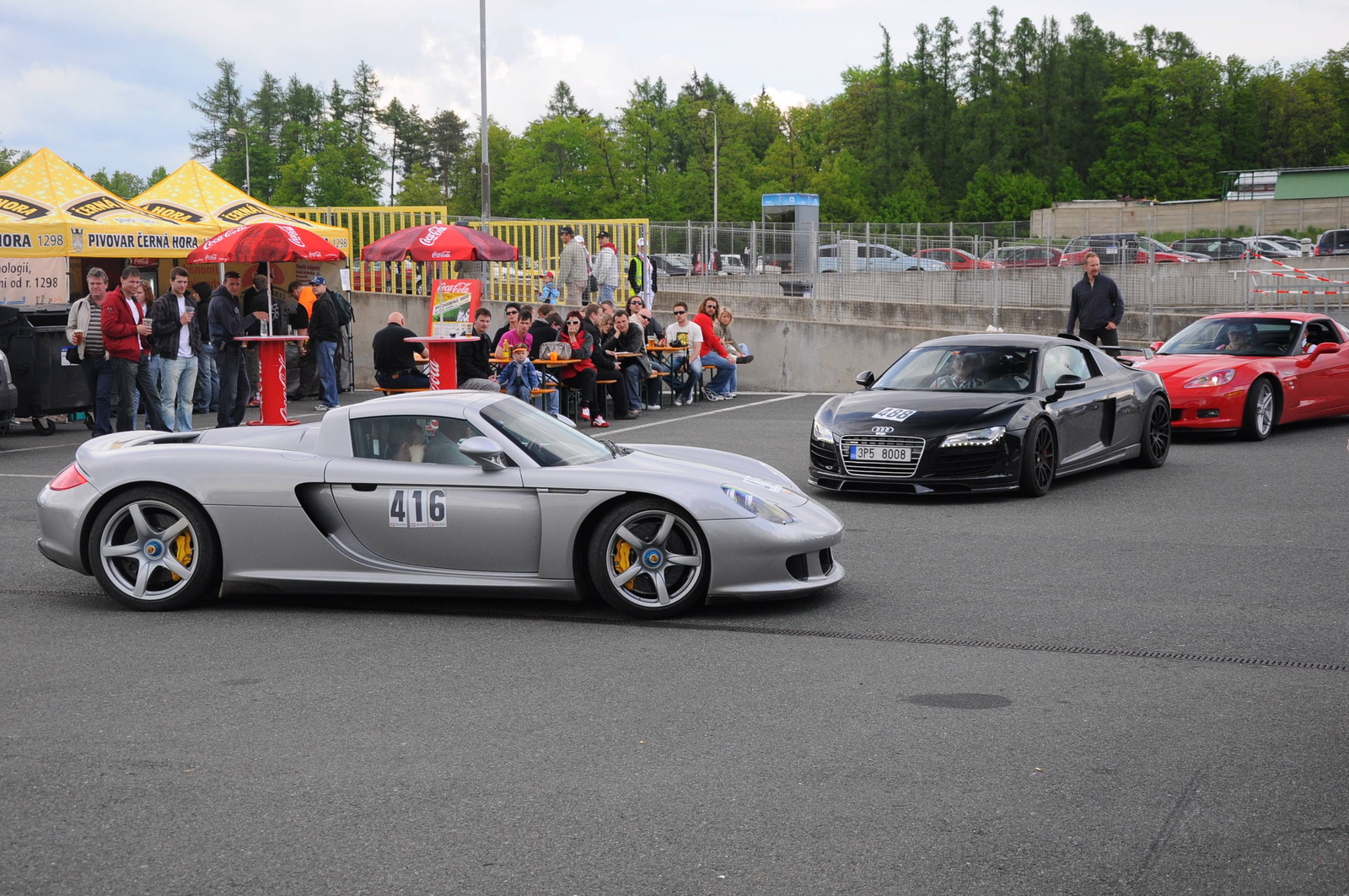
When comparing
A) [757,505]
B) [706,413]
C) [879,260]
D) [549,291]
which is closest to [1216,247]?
[879,260]

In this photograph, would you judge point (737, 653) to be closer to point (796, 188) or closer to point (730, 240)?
point (730, 240)

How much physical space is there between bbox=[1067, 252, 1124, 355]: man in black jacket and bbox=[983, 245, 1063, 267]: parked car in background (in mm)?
11647

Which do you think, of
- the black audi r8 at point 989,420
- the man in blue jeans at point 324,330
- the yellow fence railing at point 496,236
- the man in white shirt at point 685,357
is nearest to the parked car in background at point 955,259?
the yellow fence railing at point 496,236

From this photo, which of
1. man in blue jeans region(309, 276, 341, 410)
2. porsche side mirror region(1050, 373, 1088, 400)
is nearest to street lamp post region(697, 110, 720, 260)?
man in blue jeans region(309, 276, 341, 410)

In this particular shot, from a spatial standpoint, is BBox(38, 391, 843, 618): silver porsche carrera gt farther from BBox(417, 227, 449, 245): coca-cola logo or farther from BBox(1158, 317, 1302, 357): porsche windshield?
BBox(417, 227, 449, 245): coca-cola logo

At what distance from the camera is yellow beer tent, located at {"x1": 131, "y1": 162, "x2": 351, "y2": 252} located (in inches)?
843

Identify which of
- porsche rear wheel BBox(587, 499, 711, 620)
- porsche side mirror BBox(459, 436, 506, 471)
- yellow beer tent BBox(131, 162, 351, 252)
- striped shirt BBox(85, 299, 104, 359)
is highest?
yellow beer tent BBox(131, 162, 351, 252)

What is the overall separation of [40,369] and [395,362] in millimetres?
4176

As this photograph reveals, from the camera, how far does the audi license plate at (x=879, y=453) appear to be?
1027 centimetres

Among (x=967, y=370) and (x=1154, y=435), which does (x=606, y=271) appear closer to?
(x=1154, y=435)

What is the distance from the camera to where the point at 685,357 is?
20922mm

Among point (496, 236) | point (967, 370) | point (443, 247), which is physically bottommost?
point (967, 370)

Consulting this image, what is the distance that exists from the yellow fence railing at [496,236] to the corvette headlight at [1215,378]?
13.2 metres

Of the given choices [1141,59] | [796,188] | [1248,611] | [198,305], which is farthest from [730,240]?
[1141,59]
